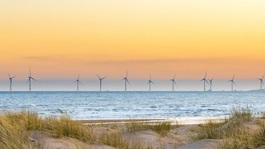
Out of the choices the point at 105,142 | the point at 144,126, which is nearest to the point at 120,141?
the point at 105,142

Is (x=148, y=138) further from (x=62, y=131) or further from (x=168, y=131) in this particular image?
(x=62, y=131)

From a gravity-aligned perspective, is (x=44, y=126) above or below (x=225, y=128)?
above

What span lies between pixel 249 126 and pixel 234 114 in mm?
2249

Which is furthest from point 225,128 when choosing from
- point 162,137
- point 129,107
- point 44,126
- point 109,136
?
point 129,107

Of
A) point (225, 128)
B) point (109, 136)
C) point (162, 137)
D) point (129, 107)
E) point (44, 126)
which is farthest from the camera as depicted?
point (129, 107)

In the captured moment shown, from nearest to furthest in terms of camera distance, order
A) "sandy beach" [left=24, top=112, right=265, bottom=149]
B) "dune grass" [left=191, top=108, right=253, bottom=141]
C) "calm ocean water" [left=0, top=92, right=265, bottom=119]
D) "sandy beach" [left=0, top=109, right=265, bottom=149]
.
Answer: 1. "sandy beach" [left=0, top=109, right=265, bottom=149]
2. "sandy beach" [left=24, top=112, right=265, bottom=149]
3. "dune grass" [left=191, top=108, right=253, bottom=141]
4. "calm ocean water" [left=0, top=92, right=265, bottom=119]

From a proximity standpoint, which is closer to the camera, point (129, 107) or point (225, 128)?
point (225, 128)

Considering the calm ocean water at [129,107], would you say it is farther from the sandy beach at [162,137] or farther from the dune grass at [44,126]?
the sandy beach at [162,137]

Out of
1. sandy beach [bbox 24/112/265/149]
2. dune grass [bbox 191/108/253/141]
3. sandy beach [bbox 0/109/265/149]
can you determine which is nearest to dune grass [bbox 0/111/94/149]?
sandy beach [bbox 0/109/265/149]

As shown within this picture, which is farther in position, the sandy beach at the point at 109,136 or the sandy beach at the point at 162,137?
the sandy beach at the point at 162,137

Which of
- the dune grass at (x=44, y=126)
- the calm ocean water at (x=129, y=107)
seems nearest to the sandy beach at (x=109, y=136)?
the dune grass at (x=44, y=126)

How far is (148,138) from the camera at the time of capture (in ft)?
47.8

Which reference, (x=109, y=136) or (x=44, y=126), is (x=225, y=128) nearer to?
(x=109, y=136)

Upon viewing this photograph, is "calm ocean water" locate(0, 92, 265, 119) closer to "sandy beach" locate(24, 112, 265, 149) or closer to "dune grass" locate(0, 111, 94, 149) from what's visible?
"dune grass" locate(0, 111, 94, 149)
